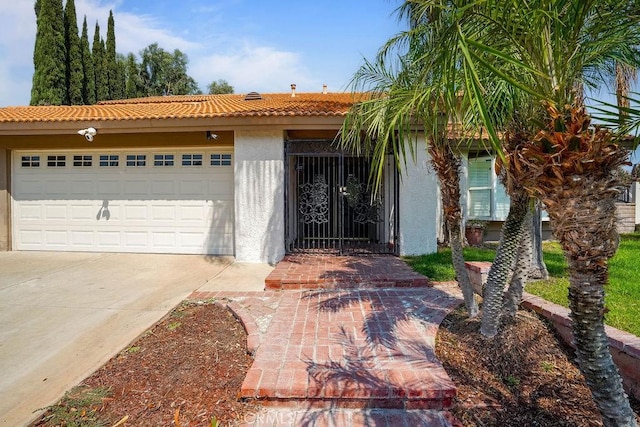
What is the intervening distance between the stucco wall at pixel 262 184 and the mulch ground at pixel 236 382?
4.01 metres

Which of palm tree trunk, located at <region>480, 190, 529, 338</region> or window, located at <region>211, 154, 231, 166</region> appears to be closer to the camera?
palm tree trunk, located at <region>480, 190, 529, 338</region>

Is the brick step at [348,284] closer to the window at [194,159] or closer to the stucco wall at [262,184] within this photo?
the stucco wall at [262,184]

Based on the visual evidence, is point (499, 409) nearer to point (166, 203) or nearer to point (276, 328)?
point (276, 328)

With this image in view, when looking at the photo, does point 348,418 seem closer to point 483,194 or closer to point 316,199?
point 316,199

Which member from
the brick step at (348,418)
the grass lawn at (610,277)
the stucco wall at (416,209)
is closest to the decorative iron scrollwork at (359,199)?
the stucco wall at (416,209)

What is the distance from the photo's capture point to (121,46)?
29.9m

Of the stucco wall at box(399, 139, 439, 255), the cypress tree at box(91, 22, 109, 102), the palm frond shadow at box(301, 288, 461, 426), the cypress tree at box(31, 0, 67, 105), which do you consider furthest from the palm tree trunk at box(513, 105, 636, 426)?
the cypress tree at box(91, 22, 109, 102)

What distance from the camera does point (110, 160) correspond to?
376 inches

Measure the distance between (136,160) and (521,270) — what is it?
9.50 m

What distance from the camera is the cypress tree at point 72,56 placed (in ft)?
77.0

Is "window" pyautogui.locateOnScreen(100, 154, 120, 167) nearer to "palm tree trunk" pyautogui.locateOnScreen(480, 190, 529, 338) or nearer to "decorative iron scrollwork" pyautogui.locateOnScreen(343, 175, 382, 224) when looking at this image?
"decorative iron scrollwork" pyautogui.locateOnScreen(343, 175, 382, 224)

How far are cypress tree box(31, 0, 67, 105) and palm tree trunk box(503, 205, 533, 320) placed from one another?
90.2 feet

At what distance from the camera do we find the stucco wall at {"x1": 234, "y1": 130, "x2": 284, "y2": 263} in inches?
332

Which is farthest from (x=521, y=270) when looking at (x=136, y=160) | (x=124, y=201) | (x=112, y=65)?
(x=112, y=65)
